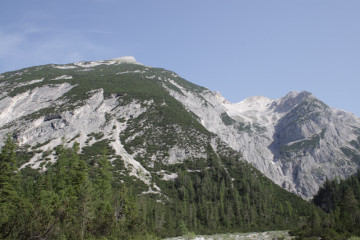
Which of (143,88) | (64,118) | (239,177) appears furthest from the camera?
(143,88)

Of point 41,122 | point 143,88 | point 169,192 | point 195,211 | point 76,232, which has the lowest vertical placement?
point 76,232

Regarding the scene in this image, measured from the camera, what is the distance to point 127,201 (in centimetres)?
6141

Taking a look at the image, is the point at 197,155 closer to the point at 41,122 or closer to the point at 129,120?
the point at 129,120

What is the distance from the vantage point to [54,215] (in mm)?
26594

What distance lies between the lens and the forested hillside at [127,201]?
89.6 ft

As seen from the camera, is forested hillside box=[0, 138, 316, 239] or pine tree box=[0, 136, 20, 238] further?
pine tree box=[0, 136, 20, 238]

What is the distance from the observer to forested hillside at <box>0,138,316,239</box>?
27.3 metres

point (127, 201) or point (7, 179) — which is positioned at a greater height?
point (7, 179)

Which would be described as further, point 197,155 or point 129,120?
point 129,120

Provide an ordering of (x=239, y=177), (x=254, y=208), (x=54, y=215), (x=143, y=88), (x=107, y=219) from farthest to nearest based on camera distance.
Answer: (x=143, y=88), (x=239, y=177), (x=254, y=208), (x=107, y=219), (x=54, y=215)

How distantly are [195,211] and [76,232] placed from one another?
6780 centimetres

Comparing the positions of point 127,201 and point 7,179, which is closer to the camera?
point 7,179

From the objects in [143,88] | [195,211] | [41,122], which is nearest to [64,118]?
[41,122]

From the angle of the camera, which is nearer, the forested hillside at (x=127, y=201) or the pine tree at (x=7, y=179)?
the forested hillside at (x=127, y=201)
